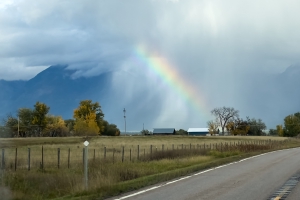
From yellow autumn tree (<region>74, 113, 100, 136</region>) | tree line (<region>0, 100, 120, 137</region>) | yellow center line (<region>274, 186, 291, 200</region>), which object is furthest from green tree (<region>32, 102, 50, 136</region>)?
yellow center line (<region>274, 186, 291, 200</region>)

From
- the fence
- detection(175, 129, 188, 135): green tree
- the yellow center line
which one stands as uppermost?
detection(175, 129, 188, 135): green tree

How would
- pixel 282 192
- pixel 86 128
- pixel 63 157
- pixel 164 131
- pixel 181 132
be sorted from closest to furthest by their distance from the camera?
1. pixel 282 192
2. pixel 63 157
3. pixel 86 128
4. pixel 164 131
5. pixel 181 132

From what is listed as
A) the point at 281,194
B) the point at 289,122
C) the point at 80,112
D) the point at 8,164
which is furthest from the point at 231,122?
the point at 281,194

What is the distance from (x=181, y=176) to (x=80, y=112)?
110483 mm

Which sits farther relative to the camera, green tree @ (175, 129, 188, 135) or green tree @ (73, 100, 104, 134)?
green tree @ (175, 129, 188, 135)

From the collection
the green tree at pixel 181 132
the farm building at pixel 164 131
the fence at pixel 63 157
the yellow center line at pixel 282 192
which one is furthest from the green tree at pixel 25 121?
the green tree at pixel 181 132

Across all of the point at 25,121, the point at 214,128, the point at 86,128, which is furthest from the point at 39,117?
the point at 214,128

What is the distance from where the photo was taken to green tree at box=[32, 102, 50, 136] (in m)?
108

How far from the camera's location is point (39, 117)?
11044 cm

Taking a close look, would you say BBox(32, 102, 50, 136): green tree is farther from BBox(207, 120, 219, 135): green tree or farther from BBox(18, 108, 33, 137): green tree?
BBox(207, 120, 219, 135): green tree

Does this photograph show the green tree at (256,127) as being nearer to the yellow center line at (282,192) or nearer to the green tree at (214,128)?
the green tree at (214,128)

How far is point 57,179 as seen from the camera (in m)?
18.2

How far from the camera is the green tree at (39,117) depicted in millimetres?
107912

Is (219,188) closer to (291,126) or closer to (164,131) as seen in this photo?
(291,126)
